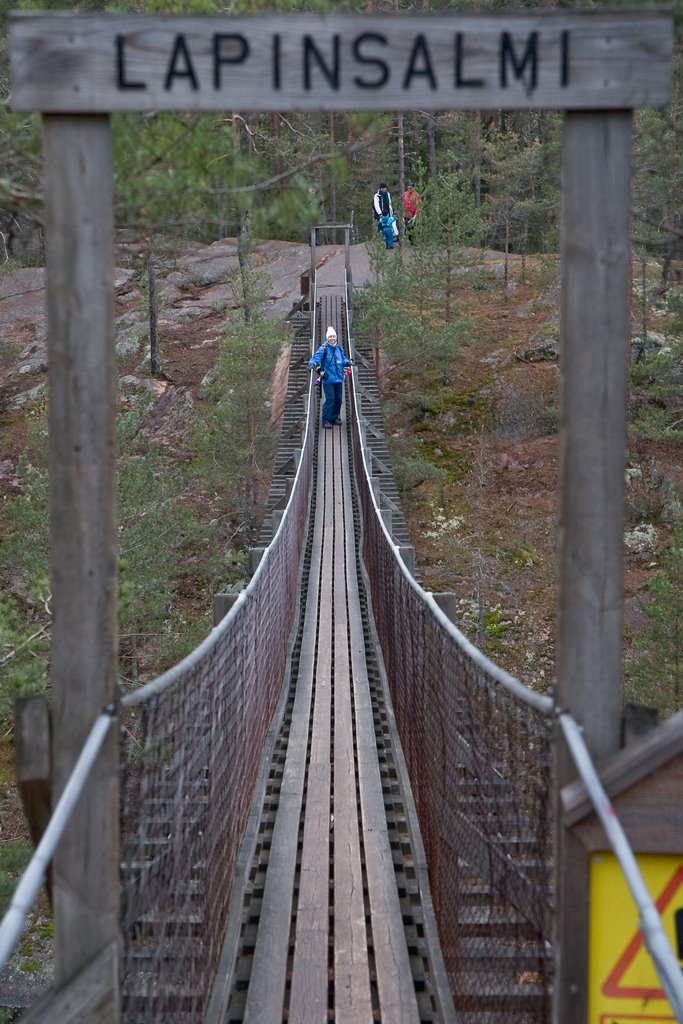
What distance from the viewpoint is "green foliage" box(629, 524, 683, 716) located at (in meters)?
12.5

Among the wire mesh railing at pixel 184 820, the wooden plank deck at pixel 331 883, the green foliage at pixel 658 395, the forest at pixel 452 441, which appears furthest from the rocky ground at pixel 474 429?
the wire mesh railing at pixel 184 820

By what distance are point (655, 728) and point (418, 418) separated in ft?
67.5

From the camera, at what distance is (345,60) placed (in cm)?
215

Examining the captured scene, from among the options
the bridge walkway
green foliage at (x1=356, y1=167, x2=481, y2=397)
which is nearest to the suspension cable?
the bridge walkway

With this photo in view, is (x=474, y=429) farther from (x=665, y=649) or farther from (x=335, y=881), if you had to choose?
(x=335, y=881)

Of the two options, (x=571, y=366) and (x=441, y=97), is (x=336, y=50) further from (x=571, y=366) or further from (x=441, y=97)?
(x=571, y=366)

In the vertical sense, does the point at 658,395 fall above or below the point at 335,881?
above

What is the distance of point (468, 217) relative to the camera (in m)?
20.0

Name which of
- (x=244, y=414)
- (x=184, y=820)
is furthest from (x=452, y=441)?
(x=184, y=820)

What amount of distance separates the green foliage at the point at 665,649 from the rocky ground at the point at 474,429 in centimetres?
233

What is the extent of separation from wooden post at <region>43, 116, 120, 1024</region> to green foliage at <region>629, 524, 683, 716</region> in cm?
1108

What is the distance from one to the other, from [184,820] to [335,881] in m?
1.53

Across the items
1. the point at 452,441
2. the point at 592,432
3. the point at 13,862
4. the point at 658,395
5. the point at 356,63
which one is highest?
the point at 356,63

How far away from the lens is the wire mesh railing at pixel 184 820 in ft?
7.86
